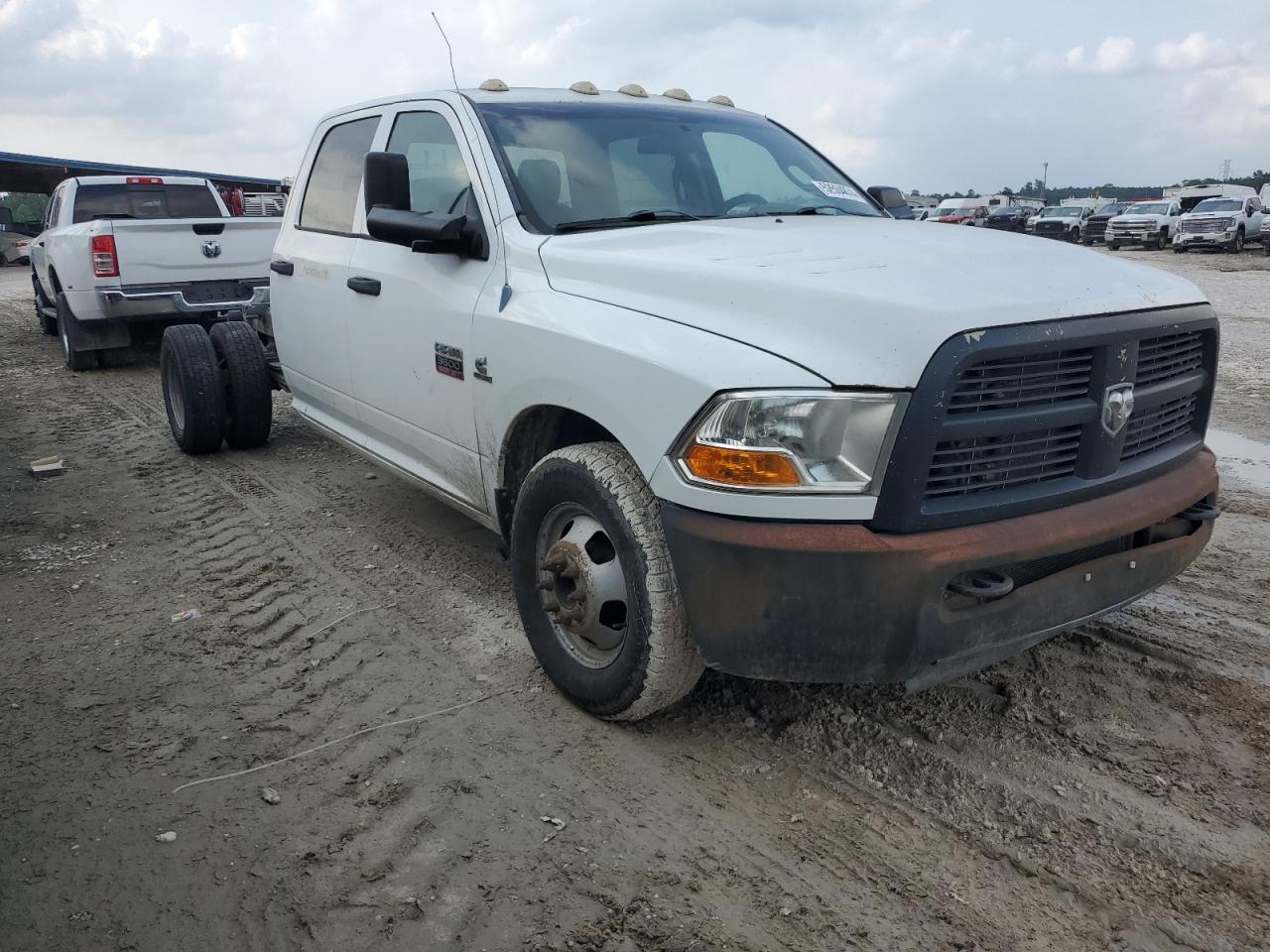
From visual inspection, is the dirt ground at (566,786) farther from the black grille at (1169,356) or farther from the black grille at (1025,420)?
the black grille at (1169,356)

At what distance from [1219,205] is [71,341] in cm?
3159

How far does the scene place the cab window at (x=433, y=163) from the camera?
387cm

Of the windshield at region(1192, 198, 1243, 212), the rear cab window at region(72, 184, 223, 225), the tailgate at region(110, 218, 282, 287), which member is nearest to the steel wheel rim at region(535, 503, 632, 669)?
the tailgate at region(110, 218, 282, 287)

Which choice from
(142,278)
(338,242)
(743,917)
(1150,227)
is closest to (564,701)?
(743,917)

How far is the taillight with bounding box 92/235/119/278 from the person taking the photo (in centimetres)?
930

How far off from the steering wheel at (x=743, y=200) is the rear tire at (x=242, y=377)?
3684 millimetres

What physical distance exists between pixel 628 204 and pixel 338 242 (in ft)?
5.57

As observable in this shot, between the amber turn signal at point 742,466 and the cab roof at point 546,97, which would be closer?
the amber turn signal at point 742,466

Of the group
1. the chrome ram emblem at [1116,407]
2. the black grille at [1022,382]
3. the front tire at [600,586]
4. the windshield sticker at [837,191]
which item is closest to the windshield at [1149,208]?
the windshield sticker at [837,191]

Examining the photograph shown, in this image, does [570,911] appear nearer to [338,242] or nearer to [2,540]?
[338,242]

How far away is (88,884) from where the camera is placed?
2521mm

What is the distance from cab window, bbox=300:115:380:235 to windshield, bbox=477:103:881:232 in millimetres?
1070

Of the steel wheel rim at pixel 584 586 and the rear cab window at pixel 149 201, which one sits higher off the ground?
the rear cab window at pixel 149 201

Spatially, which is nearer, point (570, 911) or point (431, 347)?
point (570, 911)
